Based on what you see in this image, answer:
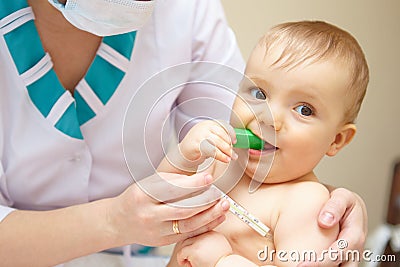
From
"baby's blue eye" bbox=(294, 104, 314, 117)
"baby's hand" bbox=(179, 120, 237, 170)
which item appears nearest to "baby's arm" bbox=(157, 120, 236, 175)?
"baby's hand" bbox=(179, 120, 237, 170)

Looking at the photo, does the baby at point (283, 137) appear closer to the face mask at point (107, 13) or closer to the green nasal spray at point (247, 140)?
the green nasal spray at point (247, 140)

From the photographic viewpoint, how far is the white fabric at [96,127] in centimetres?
105

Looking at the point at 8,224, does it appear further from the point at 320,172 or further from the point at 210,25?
the point at 320,172

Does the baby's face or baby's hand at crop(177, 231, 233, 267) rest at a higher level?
the baby's face

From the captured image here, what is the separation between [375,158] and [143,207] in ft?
4.54

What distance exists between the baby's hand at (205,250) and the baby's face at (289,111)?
110 millimetres

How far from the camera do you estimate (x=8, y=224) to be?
998mm

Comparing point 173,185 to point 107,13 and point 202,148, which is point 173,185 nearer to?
point 202,148

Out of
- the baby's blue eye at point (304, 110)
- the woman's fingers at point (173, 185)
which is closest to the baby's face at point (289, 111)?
the baby's blue eye at point (304, 110)

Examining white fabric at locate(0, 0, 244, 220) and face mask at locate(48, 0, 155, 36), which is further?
white fabric at locate(0, 0, 244, 220)

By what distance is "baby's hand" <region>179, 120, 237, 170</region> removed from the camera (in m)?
0.82

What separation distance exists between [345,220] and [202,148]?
252mm

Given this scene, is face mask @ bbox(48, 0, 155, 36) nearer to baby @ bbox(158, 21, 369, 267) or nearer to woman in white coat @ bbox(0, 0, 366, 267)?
woman in white coat @ bbox(0, 0, 366, 267)

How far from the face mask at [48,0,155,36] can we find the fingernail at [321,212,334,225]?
0.40 metres
